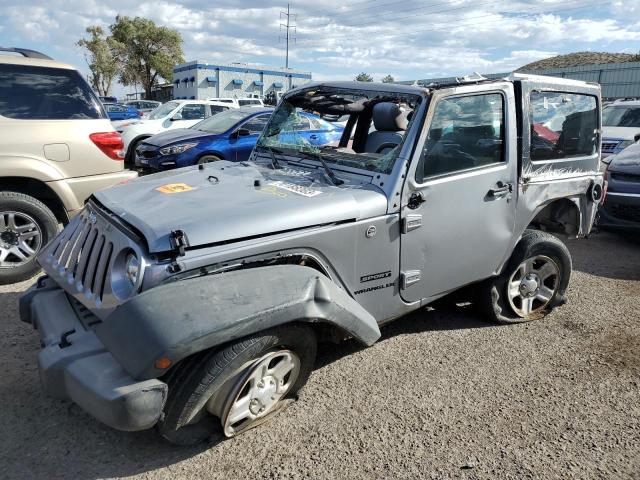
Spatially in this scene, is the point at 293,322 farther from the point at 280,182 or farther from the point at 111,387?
the point at 280,182

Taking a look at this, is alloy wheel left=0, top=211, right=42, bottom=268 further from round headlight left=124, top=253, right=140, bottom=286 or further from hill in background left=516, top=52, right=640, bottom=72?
hill in background left=516, top=52, right=640, bottom=72

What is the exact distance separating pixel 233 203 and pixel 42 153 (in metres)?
3.00

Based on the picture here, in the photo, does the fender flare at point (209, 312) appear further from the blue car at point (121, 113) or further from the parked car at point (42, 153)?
the blue car at point (121, 113)

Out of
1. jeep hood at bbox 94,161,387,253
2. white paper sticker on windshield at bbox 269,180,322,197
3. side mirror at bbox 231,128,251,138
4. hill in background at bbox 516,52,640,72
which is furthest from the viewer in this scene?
hill in background at bbox 516,52,640,72

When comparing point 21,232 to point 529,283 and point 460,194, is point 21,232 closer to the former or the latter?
point 460,194

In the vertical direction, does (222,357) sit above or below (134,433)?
above

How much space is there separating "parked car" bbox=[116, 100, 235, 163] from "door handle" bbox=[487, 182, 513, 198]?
1035cm

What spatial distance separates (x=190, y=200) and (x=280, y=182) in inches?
26.3

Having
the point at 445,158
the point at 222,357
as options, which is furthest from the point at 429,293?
the point at 222,357

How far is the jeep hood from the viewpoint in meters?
2.69

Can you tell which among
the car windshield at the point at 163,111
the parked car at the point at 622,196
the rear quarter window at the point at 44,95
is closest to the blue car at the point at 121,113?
the car windshield at the point at 163,111

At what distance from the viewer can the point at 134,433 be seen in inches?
113

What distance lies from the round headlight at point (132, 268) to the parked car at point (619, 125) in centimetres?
946

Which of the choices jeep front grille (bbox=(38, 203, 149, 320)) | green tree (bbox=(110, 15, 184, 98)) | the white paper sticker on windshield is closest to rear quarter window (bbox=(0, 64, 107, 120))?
jeep front grille (bbox=(38, 203, 149, 320))
